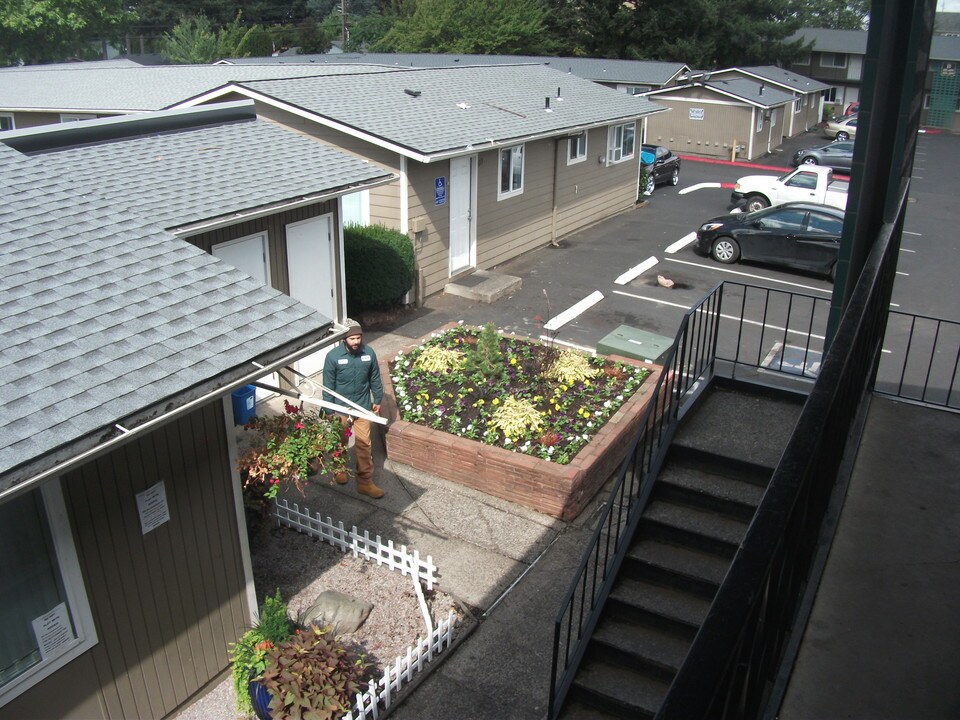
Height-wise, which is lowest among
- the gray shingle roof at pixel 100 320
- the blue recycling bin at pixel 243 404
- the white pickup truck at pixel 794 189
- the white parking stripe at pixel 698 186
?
the white parking stripe at pixel 698 186

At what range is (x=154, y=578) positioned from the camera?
6.36m

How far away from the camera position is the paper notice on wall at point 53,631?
5.61 metres

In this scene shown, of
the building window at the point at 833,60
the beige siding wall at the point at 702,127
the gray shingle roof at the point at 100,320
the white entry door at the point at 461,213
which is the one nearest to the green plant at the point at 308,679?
the gray shingle roof at the point at 100,320

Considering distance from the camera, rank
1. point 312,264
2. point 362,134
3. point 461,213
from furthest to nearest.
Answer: point 461,213, point 362,134, point 312,264

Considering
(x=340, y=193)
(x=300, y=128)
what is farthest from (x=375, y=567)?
(x=300, y=128)

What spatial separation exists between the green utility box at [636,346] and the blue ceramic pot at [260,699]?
299 inches

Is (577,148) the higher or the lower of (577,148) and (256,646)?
the higher

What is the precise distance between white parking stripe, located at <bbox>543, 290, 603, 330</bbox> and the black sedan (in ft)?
14.1

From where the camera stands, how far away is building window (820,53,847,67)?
61.8 meters

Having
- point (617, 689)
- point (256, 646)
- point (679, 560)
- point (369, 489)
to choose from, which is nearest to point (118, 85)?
point (369, 489)

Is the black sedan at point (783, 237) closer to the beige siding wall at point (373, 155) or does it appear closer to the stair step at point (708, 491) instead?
the beige siding wall at point (373, 155)

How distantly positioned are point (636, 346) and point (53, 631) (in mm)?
8956

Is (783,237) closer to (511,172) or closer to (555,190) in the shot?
(555,190)

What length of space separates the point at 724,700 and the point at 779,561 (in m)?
0.51
